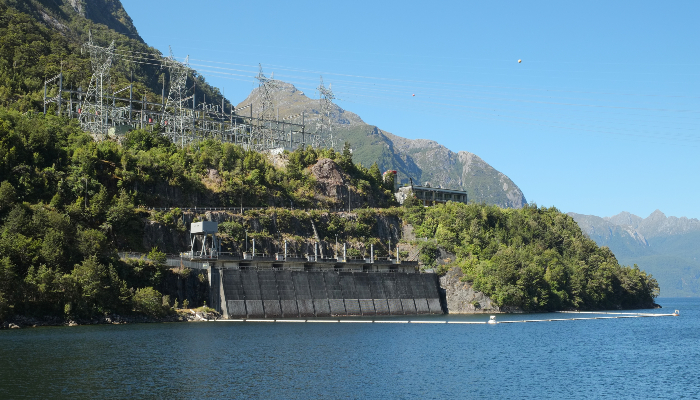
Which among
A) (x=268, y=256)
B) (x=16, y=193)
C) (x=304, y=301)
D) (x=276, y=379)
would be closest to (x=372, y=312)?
(x=304, y=301)

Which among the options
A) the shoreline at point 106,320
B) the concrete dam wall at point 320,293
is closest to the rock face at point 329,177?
the concrete dam wall at point 320,293

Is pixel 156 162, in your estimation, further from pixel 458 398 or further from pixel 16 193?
pixel 458 398

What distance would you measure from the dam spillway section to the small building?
38.9m

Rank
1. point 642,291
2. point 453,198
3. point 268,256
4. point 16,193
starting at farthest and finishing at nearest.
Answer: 1. point 453,198
2. point 642,291
3. point 268,256
4. point 16,193

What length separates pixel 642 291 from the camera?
525ft

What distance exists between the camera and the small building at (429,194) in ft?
536

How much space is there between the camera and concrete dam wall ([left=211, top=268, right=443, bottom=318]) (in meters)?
98.6

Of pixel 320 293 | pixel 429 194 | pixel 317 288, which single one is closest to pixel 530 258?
pixel 320 293

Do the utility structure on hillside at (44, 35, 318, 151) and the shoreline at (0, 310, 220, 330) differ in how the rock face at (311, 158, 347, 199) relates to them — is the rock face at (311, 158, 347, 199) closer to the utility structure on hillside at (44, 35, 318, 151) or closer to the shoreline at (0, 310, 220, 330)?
the utility structure on hillside at (44, 35, 318, 151)

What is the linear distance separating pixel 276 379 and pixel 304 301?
55.6 m

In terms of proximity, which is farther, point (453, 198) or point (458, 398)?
point (453, 198)

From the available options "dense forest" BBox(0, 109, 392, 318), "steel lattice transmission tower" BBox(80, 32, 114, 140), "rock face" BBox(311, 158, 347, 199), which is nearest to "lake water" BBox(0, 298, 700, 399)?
"dense forest" BBox(0, 109, 392, 318)

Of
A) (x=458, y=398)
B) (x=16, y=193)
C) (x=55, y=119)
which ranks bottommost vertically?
(x=458, y=398)

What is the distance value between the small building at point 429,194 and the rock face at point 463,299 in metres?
37.7
